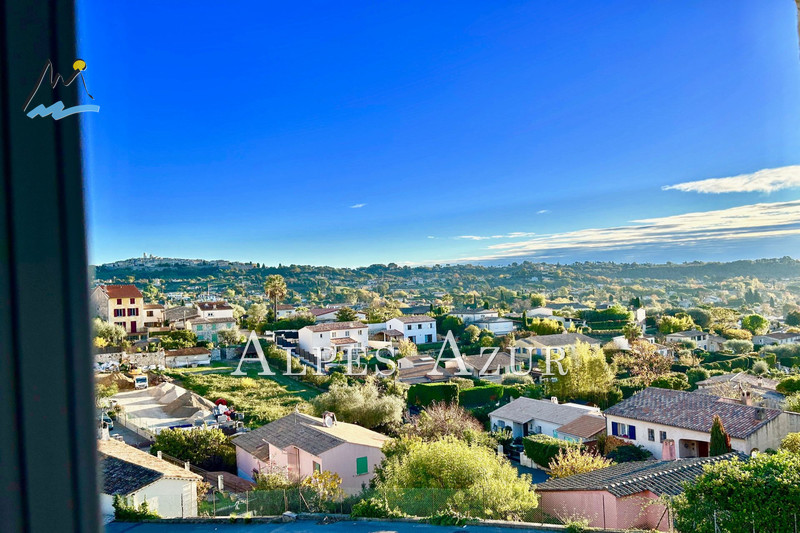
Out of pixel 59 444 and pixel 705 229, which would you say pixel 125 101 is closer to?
pixel 59 444

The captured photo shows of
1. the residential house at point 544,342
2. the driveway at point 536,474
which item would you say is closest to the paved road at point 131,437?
the driveway at point 536,474

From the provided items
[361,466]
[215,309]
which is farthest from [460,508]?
[215,309]

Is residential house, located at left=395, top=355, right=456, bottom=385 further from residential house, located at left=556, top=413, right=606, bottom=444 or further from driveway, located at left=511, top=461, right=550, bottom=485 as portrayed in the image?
driveway, located at left=511, top=461, right=550, bottom=485

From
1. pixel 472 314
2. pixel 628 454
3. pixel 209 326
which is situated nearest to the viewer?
pixel 628 454

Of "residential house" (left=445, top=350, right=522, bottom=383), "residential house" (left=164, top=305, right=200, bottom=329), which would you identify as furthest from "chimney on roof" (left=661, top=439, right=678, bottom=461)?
"residential house" (left=164, top=305, right=200, bottom=329)

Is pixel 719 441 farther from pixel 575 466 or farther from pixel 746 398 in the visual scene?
pixel 746 398

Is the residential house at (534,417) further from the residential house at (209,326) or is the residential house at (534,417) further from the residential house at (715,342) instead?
the residential house at (715,342)

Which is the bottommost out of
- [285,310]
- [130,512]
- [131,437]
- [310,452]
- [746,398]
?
[131,437]
